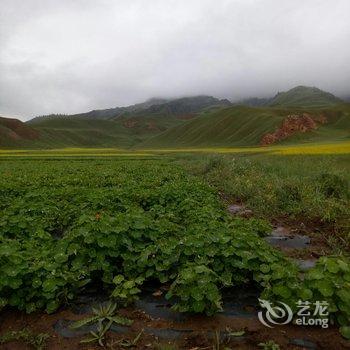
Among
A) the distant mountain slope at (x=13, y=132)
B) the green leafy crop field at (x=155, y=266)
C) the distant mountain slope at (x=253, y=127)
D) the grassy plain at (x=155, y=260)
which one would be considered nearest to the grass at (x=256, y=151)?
the grassy plain at (x=155, y=260)

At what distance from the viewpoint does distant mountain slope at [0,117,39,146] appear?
11944 cm

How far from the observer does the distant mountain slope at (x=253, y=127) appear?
91500 millimetres

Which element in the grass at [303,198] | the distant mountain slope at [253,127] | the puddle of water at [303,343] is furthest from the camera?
the distant mountain slope at [253,127]

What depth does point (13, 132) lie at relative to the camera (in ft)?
422

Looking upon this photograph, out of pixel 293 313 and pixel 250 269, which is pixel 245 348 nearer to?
pixel 293 313

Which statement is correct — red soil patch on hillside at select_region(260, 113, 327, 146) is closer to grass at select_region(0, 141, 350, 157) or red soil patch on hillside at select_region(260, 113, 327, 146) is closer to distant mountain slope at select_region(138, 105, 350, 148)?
distant mountain slope at select_region(138, 105, 350, 148)

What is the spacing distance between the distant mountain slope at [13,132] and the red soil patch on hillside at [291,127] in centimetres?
7203

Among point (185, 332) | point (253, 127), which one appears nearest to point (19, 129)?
point (253, 127)

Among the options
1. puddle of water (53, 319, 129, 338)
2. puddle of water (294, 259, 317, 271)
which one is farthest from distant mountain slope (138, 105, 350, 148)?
puddle of water (53, 319, 129, 338)

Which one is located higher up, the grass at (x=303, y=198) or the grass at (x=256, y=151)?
the grass at (x=303, y=198)

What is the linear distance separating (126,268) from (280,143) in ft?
276

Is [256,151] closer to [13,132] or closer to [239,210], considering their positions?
[239,210]

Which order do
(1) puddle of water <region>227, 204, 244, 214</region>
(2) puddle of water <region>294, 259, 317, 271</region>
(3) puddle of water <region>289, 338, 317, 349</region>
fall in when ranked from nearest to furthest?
(3) puddle of water <region>289, 338, 317, 349</region>
(2) puddle of water <region>294, 259, 317, 271</region>
(1) puddle of water <region>227, 204, 244, 214</region>

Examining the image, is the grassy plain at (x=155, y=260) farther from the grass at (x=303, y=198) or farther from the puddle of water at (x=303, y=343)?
the puddle of water at (x=303, y=343)
